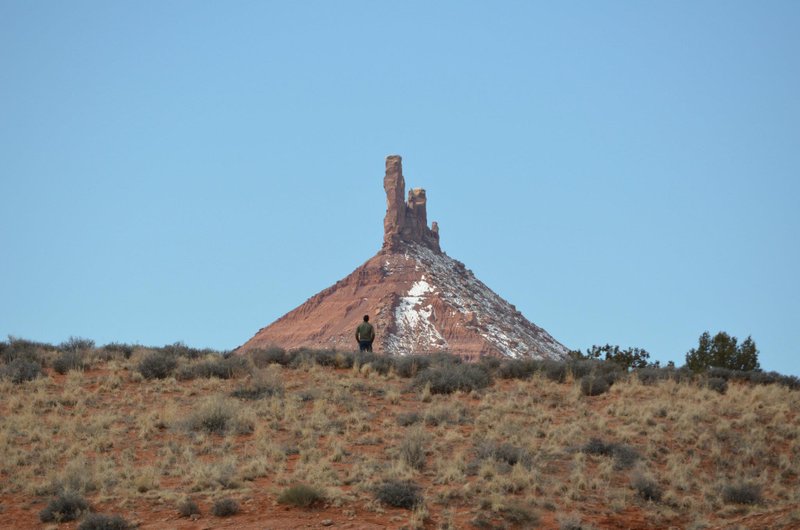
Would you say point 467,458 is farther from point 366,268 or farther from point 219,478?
point 366,268

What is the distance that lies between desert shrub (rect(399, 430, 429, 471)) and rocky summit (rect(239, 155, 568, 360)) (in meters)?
116

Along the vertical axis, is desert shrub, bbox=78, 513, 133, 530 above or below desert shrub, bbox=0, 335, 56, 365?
below

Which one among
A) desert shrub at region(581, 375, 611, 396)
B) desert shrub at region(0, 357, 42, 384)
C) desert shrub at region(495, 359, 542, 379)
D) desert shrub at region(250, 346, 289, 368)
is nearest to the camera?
desert shrub at region(0, 357, 42, 384)

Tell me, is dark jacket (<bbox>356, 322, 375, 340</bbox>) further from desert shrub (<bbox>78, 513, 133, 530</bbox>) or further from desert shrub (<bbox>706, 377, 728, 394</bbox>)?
desert shrub (<bbox>78, 513, 133, 530</bbox>)

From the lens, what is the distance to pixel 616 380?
26.7 meters

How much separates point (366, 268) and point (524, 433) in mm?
150573

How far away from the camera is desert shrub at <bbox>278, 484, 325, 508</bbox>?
53.6 ft

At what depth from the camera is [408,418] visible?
21906 millimetres

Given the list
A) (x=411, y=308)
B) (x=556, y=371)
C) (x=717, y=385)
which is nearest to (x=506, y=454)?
(x=556, y=371)

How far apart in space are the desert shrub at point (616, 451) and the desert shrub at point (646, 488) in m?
1.27

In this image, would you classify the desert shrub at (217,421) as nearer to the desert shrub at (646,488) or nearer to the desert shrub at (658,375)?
the desert shrub at (646,488)

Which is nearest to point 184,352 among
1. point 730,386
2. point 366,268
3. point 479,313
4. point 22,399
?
point 22,399

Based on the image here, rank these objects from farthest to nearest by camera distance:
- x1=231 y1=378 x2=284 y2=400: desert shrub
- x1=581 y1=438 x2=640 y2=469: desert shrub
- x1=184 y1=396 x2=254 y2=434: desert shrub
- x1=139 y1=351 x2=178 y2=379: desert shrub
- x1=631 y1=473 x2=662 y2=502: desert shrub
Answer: x1=139 y1=351 x2=178 y2=379: desert shrub
x1=231 y1=378 x2=284 y2=400: desert shrub
x1=184 y1=396 x2=254 y2=434: desert shrub
x1=581 y1=438 x2=640 y2=469: desert shrub
x1=631 y1=473 x2=662 y2=502: desert shrub

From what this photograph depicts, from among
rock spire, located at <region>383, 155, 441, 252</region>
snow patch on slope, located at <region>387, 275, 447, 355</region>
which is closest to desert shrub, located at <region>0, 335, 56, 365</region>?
snow patch on slope, located at <region>387, 275, 447, 355</region>
